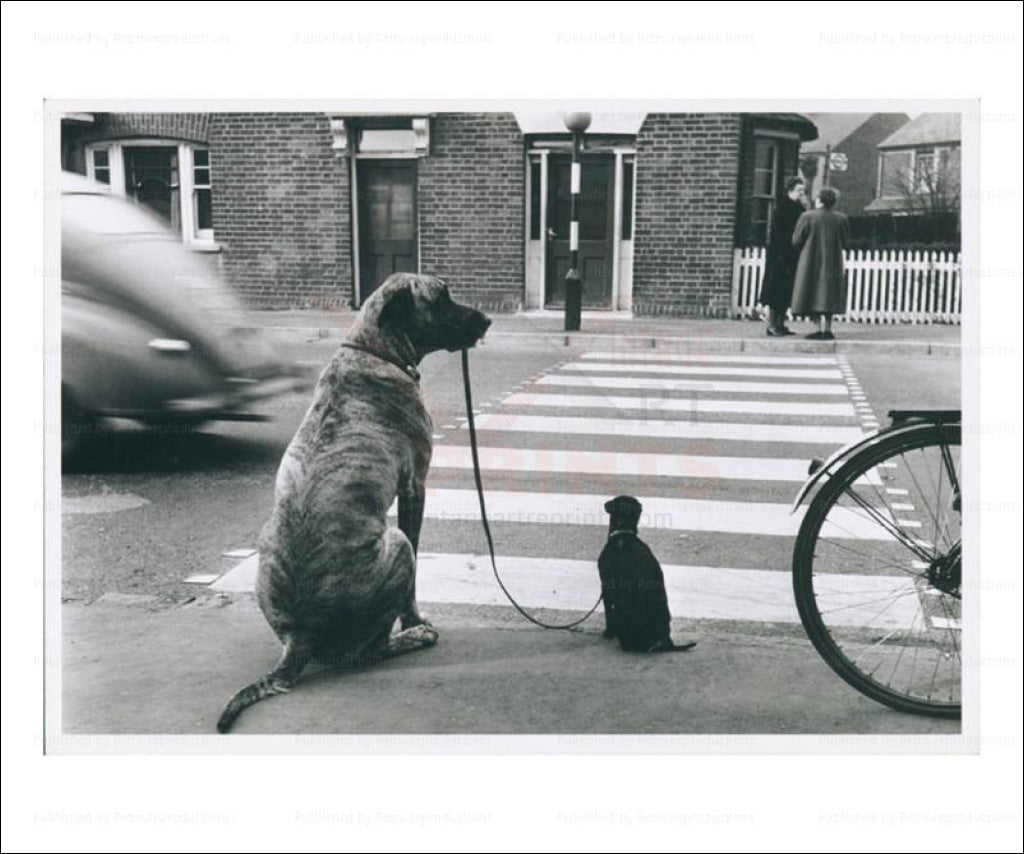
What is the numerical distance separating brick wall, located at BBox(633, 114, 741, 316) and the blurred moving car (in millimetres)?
2121

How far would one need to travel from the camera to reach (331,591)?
12.6 feet

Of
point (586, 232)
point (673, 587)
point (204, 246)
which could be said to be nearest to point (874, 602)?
point (673, 587)

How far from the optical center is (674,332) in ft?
19.4

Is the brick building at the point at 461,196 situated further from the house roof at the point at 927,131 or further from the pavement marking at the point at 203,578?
the pavement marking at the point at 203,578

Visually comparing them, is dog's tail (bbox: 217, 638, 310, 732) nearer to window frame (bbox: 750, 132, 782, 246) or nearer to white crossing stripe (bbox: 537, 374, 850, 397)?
white crossing stripe (bbox: 537, 374, 850, 397)

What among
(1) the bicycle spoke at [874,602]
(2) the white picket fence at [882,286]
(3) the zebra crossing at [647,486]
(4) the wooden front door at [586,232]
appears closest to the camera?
(1) the bicycle spoke at [874,602]

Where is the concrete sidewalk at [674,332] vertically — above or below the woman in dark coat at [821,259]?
below

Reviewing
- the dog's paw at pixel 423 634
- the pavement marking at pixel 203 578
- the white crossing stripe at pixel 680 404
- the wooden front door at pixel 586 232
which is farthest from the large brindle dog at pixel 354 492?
the wooden front door at pixel 586 232

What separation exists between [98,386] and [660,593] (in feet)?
10.4

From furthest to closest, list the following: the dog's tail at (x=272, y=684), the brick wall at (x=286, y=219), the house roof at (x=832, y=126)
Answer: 1. the brick wall at (x=286, y=219)
2. the house roof at (x=832, y=126)
3. the dog's tail at (x=272, y=684)

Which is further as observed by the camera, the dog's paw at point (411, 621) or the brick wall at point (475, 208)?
the brick wall at point (475, 208)

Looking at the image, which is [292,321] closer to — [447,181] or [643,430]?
[447,181]

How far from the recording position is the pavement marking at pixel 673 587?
4.62m

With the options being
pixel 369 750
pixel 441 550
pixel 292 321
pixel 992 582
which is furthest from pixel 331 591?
pixel 992 582
